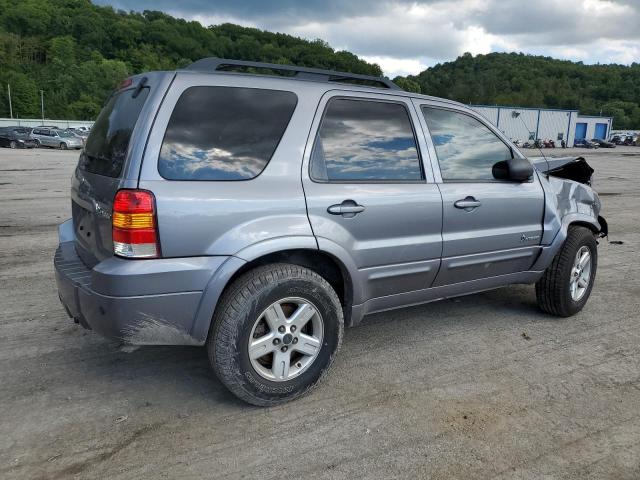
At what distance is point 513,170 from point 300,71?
66.9 inches

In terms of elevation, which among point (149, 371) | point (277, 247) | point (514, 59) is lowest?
point (149, 371)

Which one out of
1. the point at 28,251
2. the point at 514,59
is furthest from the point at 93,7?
the point at 28,251

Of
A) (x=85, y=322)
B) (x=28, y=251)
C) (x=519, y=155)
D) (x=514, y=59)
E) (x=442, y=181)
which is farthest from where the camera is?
(x=514, y=59)

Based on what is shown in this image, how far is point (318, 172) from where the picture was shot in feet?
10.0

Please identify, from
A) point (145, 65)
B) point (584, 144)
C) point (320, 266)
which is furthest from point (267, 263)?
point (145, 65)

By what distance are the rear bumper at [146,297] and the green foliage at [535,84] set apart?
103513mm

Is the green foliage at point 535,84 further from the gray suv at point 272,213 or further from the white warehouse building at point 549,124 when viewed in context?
the gray suv at point 272,213

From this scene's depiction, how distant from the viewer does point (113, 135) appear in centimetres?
296

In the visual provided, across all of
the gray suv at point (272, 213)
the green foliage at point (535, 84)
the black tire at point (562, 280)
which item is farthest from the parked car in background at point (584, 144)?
the gray suv at point (272, 213)

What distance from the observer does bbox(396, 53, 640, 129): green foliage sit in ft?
350

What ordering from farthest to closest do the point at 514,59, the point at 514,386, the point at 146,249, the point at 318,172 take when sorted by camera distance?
the point at 514,59 < the point at 514,386 < the point at 318,172 < the point at 146,249

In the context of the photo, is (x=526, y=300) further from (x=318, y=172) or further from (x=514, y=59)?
(x=514, y=59)

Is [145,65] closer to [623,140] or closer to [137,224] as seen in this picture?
[623,140]

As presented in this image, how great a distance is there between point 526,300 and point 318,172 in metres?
2.96
